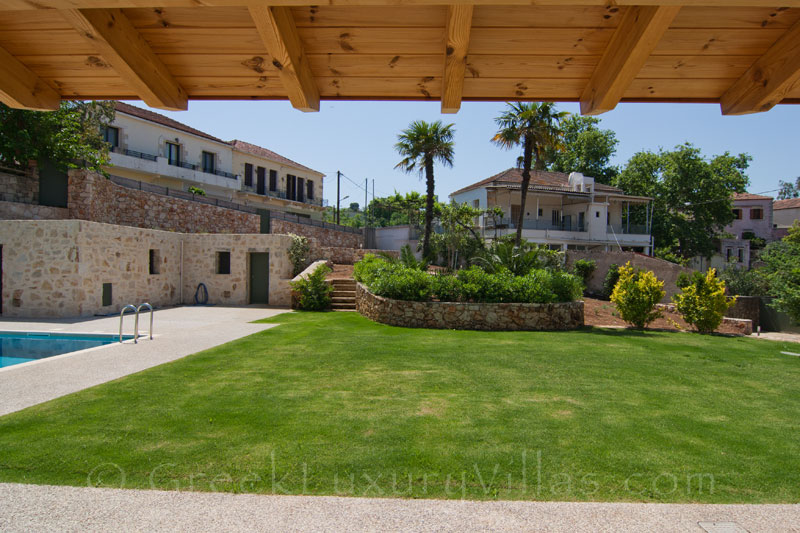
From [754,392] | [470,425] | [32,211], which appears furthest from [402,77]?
[32,211]

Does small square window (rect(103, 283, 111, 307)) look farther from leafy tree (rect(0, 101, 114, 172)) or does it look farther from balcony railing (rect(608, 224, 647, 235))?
balcony railing (rect(608, 224, 647, 235))

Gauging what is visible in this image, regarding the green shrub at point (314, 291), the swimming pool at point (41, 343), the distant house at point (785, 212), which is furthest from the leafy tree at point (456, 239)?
the distant house at point (785, 212)

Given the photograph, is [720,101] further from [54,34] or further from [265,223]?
[265,223]

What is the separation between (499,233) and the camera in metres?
31.4

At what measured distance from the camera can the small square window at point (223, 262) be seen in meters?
19.5

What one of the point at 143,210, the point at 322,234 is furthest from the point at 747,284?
the point at 143,210

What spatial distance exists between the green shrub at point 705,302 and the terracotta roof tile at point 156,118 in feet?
98.0

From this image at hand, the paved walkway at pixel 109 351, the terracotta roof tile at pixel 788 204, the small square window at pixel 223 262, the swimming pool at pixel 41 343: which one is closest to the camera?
the paved walkway at pixel 109 351

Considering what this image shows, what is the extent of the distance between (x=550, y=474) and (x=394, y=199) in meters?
37.0

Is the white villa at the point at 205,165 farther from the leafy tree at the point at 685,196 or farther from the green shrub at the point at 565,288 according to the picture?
the leafy tree at the point at 685,196

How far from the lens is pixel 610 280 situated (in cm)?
2467

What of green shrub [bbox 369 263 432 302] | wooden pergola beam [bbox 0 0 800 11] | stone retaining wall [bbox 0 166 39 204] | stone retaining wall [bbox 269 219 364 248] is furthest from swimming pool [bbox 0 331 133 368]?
stone retaining wall [bbox 269 219 364 248]

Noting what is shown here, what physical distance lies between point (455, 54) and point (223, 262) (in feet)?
62.0

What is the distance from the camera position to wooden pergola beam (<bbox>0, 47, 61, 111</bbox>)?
8.59 feet
